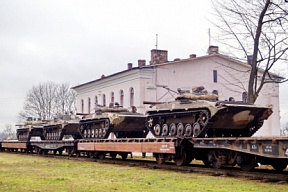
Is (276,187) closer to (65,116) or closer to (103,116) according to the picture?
(103,116)

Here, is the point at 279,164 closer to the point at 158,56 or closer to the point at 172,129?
the point at 172,129

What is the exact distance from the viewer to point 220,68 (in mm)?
39781

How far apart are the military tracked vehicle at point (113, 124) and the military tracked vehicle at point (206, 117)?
3965mm

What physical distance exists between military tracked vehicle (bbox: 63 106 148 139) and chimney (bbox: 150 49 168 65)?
1034cm

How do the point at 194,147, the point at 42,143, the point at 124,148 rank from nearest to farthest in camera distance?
the point at 194,147, the point at 124,148, the point at 42,143

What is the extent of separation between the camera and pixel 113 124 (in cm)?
2583

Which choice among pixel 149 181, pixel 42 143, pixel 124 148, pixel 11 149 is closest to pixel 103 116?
pixel 124 148

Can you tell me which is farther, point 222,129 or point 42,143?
point 42,143

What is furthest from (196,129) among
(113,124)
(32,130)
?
(32,130)

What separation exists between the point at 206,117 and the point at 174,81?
1792 cm

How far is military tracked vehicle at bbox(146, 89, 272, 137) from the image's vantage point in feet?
61.2

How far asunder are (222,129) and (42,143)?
16169 mm

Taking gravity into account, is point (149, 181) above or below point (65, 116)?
below

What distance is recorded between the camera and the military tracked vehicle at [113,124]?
1017 inches
